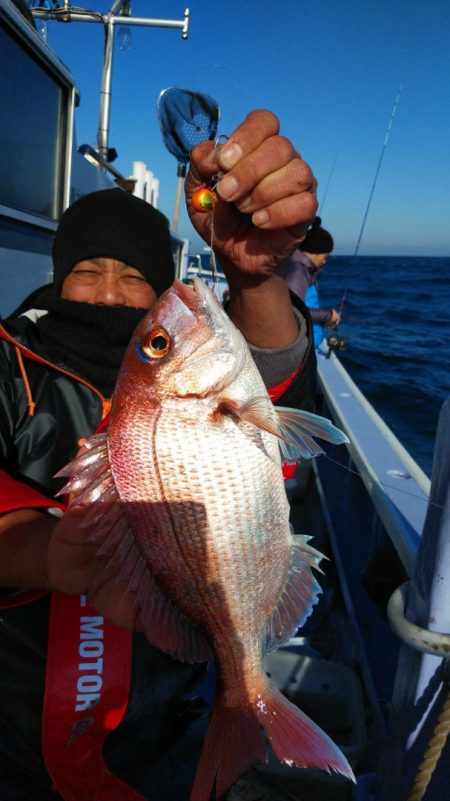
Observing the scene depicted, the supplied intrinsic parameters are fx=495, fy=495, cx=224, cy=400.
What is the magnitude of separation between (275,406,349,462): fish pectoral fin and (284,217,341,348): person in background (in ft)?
11.5

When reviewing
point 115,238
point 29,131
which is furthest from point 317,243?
point 115,238

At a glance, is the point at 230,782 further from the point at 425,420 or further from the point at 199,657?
the point at 425,420

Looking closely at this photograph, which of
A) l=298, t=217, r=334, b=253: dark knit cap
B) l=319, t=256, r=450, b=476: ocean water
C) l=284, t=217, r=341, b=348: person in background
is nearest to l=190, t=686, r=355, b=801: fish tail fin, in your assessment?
l=284, t=217, r=341, b=348: person in background

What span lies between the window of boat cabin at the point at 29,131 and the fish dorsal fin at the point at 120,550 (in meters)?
2.78

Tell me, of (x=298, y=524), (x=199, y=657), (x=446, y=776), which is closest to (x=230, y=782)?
(x=199, y=657)

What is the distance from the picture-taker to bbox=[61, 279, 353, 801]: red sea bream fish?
1302mm

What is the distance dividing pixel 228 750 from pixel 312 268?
515 centimetres

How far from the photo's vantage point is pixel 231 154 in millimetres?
1239

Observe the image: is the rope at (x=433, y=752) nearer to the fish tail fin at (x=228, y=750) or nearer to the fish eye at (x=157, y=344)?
the fish tail fin at (x=228, y=750)

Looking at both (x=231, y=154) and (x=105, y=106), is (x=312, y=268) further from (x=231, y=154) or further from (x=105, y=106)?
(x=231, y=154)

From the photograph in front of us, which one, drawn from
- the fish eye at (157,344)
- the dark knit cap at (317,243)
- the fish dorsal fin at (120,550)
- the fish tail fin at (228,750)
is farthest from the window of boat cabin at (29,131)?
the fish tail fin at (228,750)

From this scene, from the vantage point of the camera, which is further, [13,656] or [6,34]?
[6,34]

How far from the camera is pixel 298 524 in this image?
460cm

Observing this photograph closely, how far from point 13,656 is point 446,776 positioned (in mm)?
1383
